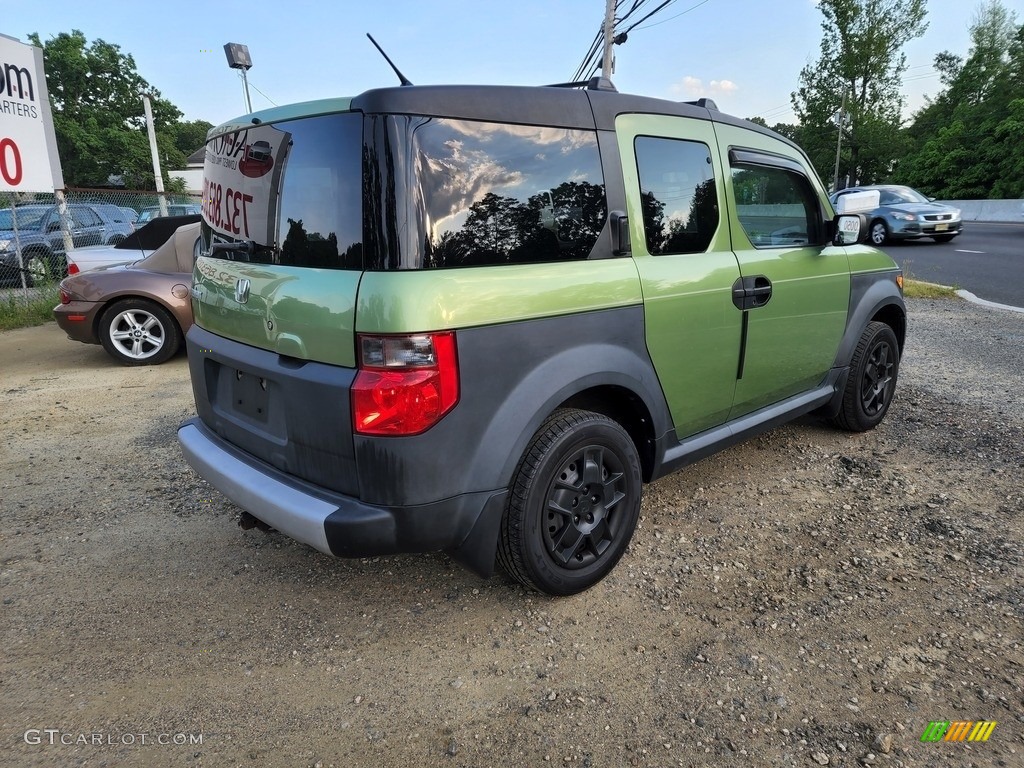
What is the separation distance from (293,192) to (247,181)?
333 millimetres

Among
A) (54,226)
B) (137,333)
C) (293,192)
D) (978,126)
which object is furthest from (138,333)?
(978,126)

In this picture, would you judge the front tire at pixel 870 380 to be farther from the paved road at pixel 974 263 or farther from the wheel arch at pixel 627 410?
the paved road at pixel 974 263

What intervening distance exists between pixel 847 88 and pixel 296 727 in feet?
167

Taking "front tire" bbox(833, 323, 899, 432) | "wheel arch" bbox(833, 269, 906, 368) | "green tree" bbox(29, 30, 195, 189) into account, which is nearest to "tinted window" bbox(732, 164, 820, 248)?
"wheel arch" bbox(833, 269, 906, 368)

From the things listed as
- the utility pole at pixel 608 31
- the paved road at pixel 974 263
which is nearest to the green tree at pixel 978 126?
the paved road at pixel 974 263

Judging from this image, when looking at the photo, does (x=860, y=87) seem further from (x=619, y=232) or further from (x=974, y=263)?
(x=619, y=232)

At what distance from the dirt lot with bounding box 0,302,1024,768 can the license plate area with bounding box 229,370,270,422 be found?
82cm

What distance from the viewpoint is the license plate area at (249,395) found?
Answer: 2.48 meters

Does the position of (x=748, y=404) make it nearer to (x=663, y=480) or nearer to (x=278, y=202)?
(x=663, y=480)

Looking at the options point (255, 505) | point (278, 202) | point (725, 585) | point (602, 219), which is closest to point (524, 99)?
point (602, 219)

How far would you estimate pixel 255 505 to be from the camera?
7.82 ft

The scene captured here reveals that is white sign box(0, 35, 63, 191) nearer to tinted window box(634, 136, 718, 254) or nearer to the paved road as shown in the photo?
tinted window box(634, 136, 718, 254)

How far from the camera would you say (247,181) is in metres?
2.55

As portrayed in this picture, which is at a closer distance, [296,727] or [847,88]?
[296,727]
